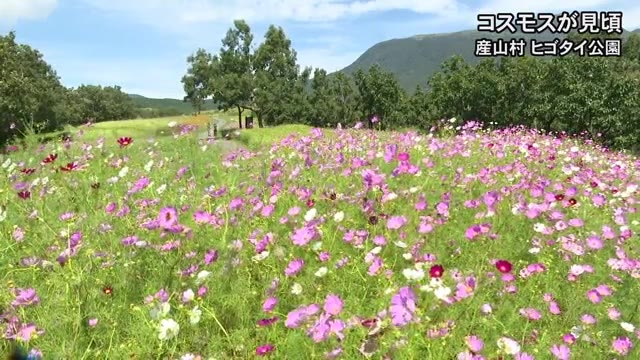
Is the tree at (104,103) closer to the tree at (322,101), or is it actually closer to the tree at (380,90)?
the tree at (322,101)

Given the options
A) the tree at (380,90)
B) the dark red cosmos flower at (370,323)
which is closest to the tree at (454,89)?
the tree at (380,90)

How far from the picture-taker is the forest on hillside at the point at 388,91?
26891mm

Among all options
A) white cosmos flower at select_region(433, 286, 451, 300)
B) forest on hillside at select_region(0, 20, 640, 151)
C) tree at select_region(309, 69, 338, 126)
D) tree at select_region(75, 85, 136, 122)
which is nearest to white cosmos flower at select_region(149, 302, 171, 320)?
white cosmos flower at select_region(433, 286, 451, 300)

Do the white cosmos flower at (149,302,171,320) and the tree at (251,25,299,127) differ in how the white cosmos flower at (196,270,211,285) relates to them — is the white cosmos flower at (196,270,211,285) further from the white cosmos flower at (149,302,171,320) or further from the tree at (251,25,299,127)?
the tree at (251,25,299,127)

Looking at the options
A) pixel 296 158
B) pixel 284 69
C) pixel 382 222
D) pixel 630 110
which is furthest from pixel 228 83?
pixel 382 222

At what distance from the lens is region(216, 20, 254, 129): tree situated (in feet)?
162

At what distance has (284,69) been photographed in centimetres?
5178

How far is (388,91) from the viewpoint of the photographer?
49.7 metres

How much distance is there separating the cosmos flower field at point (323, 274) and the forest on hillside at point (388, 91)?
17.5 m

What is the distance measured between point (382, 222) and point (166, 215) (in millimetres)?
1273

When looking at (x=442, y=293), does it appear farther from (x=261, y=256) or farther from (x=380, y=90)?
(x=380, y=90)

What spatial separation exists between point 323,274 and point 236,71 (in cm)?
5132

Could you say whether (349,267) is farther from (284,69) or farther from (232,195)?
(284,69)

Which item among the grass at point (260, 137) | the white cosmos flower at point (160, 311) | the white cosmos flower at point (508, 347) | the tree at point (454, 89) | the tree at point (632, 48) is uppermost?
the tree at point (632, 48)
